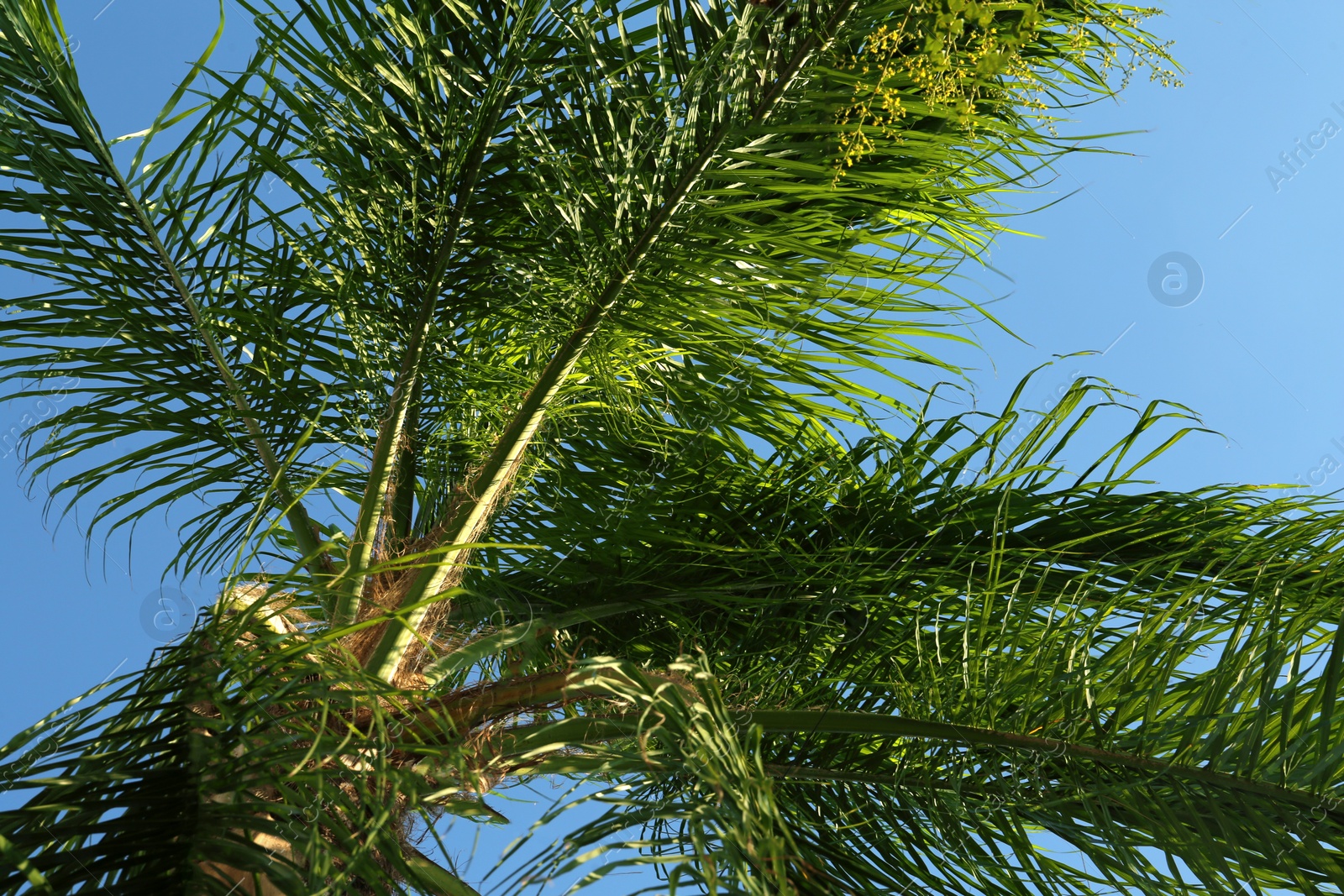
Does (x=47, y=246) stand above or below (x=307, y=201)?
above

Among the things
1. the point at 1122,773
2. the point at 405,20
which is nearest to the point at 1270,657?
the point at 1122,773

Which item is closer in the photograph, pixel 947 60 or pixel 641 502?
pixel 947 60

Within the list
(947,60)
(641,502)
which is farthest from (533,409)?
(947,60)

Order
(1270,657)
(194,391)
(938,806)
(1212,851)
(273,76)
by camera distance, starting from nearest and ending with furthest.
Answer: (1212,851) → (1270,657) → (938,806) → (273,76) → (194,391)

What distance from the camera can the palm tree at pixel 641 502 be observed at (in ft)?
4.74

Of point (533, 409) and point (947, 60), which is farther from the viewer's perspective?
point (533, 409)

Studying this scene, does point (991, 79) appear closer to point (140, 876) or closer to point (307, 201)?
point (307, 201)

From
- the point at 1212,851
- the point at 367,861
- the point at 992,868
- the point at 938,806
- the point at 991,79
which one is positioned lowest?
the point at 1212,851

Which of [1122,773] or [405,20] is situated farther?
[405,20]

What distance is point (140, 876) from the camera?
4.13 ft

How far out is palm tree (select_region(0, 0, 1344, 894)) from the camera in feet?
4.74

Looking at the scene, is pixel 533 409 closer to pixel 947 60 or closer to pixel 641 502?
pixel 641 502

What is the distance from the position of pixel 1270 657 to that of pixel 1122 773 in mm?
296

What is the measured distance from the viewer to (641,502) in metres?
2.57
